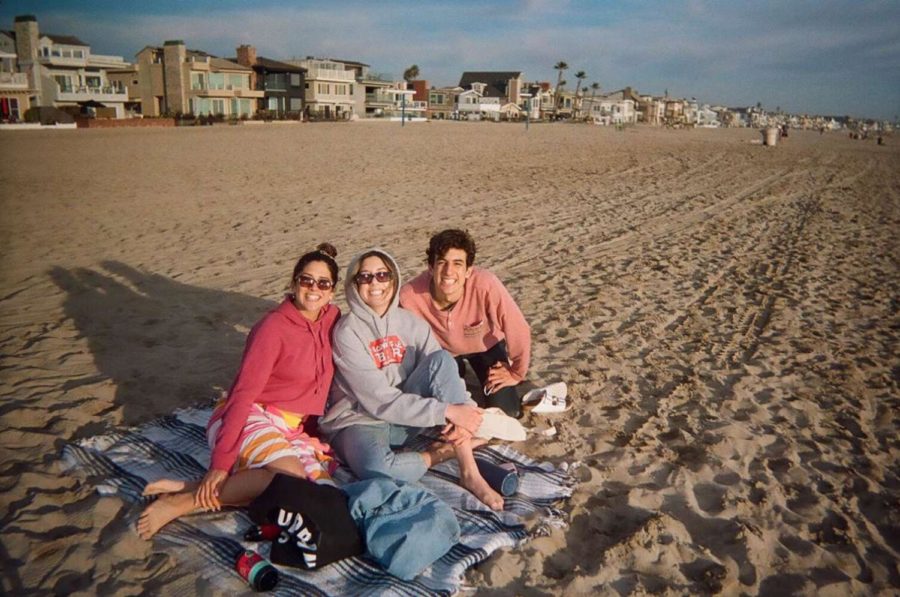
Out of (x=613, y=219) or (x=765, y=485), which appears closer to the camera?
(x=765, y=485)

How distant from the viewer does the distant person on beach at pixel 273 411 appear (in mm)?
2723

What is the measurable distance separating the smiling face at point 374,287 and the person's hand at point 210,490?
1.12 m

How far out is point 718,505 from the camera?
120 inches

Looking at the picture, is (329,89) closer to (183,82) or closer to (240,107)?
(240,107)

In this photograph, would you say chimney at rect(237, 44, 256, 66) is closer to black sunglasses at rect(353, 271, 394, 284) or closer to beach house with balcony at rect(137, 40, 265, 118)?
beach house with balcony at rect(137, 40, 265, 118)

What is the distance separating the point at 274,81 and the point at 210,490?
63.5 meters

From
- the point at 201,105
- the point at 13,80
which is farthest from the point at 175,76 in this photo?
the point at 13,80

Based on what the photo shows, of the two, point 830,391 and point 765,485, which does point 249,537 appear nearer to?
point 765,485

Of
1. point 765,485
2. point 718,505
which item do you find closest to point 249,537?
point 718,505

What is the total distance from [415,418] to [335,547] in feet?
2.60

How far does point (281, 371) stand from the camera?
3.08 meters

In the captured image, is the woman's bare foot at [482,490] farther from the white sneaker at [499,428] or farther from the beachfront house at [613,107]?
the beachfront house at [613,107]

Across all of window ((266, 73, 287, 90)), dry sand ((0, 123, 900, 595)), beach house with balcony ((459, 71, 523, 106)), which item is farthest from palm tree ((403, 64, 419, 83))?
dry sand ((0, 123, 900, 595))

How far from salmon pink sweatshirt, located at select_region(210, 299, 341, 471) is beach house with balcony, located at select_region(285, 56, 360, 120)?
202 ft
